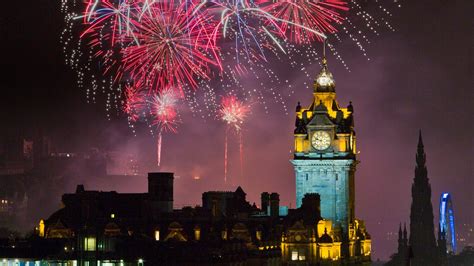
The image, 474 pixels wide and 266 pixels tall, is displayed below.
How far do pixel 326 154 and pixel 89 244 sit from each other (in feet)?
121

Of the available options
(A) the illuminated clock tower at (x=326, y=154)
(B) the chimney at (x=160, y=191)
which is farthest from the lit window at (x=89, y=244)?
(A) the illuminated clock tower at (x=326, y=154)

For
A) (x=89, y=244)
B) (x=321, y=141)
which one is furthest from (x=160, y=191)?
(x=321, y=141)

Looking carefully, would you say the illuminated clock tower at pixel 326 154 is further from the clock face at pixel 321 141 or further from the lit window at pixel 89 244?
the lit window at pixel 89 244

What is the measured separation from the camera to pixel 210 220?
177 meters

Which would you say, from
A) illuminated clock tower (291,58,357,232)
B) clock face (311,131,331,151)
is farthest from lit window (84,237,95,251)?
Result: clock face (311,131,331,151)

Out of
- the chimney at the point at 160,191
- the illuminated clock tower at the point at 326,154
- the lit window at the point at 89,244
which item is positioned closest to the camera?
the lit window at the point at 89,244

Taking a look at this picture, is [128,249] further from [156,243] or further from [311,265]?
[311,265]

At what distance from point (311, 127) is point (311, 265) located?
67.8ft

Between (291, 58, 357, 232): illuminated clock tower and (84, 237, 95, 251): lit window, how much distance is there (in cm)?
3331

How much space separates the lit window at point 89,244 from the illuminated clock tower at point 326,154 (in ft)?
109

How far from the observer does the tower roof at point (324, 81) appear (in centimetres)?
19300

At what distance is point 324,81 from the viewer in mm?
194125

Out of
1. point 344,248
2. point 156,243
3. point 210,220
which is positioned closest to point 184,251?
point 156,243

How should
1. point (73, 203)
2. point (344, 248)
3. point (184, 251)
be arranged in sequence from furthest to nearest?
point (344, 248), point (73, 203), point (184, 251)
